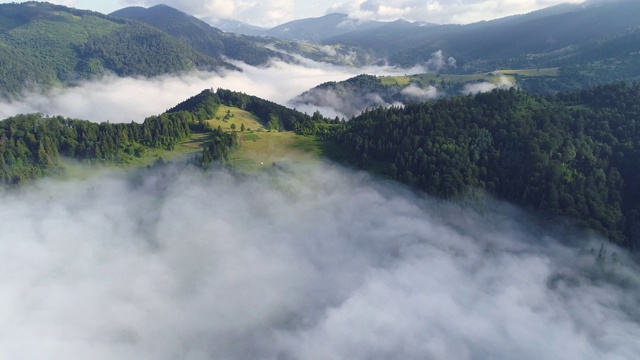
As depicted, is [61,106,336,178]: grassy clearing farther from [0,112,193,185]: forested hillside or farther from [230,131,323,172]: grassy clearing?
[0,112,193,185]: forested hillside

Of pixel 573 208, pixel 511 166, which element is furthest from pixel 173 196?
pixel 573 208

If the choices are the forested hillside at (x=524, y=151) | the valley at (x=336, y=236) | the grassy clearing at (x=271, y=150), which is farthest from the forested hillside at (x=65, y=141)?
the forested hillside at (x=524, y=151)

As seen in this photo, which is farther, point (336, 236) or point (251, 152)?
point (251, 152)

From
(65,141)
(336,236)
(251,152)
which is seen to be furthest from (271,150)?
(65,141)

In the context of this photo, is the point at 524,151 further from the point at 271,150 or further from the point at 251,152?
the point at 251,152

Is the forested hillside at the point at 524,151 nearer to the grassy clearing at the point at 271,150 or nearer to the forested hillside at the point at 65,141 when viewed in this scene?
the grassy clearing at the point at 271,150

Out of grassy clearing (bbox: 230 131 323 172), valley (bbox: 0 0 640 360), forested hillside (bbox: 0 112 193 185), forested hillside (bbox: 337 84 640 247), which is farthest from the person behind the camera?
grassy clearing (bbox: 230 131 323 172)

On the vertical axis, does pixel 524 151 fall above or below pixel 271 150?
below

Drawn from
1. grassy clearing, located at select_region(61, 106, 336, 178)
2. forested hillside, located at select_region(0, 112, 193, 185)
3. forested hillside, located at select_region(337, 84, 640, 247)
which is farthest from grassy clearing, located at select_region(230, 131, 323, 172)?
forested hillside, located at select_region(0, 112, 193, 185)

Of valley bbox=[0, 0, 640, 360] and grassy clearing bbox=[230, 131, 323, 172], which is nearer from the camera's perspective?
valley bbox=[0, 0, 640, 360]
